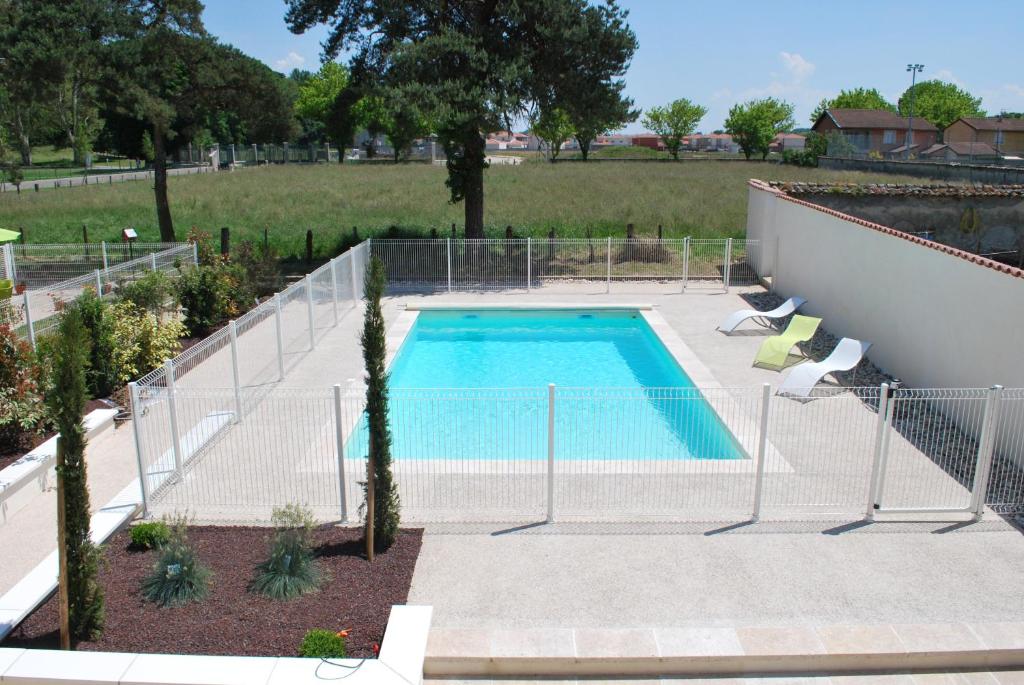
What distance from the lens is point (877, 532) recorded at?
26.9 ft

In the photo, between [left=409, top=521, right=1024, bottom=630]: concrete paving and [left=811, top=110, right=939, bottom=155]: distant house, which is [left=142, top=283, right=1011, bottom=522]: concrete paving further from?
[left=811, top=110, right=939, bottom=155]: distant house

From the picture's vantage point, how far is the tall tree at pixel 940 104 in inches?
4409

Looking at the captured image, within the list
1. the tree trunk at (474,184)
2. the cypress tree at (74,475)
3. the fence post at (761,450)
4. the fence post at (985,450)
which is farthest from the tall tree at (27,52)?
the fence post at (985,450)

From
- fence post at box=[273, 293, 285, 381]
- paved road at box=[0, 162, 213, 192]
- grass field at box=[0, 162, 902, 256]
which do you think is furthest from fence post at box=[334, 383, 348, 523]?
paved road at box=[0, 162, 213, 192]

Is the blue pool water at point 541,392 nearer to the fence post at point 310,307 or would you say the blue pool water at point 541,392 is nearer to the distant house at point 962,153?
the fence post at point 310,307

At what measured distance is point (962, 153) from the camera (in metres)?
76.1

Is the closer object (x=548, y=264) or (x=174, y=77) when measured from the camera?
(x=174, y=77)

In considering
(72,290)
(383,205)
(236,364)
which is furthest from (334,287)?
(383,205)

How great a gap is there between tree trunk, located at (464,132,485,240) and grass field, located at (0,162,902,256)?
9.65 feet

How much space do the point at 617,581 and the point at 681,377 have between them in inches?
286

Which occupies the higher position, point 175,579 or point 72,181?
point 72,181

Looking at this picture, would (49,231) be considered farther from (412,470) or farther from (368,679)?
(368,679)

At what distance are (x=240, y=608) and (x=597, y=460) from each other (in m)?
4.48

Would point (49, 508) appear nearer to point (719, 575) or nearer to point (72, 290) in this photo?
point (719, 575)
